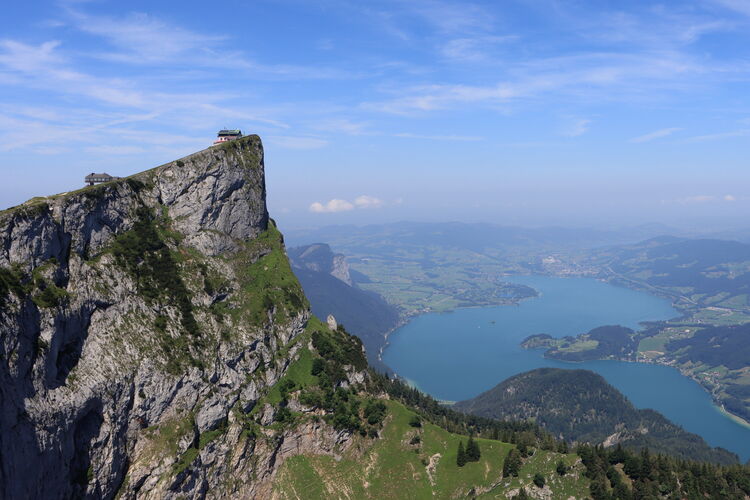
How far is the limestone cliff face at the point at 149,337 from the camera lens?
75.8 m

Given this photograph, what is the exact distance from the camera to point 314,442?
113500 millimetres

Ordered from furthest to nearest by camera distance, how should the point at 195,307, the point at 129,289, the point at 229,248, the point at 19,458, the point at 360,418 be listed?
the point at 229,248, the point at 360,418, the point at 195,307, the point at 129,289, the point at 19,458

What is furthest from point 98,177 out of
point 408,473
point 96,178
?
point 408,473

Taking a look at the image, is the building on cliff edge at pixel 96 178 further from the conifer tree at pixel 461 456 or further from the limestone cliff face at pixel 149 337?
the conifer tree at pixel 461 456

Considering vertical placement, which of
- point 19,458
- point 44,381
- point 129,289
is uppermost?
point 129,289

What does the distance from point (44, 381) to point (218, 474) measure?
4160 centimetres

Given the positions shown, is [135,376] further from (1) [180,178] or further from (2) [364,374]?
(2) [364,374]

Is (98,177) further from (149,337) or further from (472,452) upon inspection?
(472,452)

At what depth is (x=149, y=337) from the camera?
3898 inches

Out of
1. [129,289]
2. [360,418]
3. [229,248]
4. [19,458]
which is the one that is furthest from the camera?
[229,248]

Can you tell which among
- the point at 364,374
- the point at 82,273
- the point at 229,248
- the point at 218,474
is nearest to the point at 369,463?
the point at 364,374

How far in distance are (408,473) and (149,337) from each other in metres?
66.1

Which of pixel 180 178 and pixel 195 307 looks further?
pixel 180 178

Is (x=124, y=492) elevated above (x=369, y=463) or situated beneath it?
elevated above
